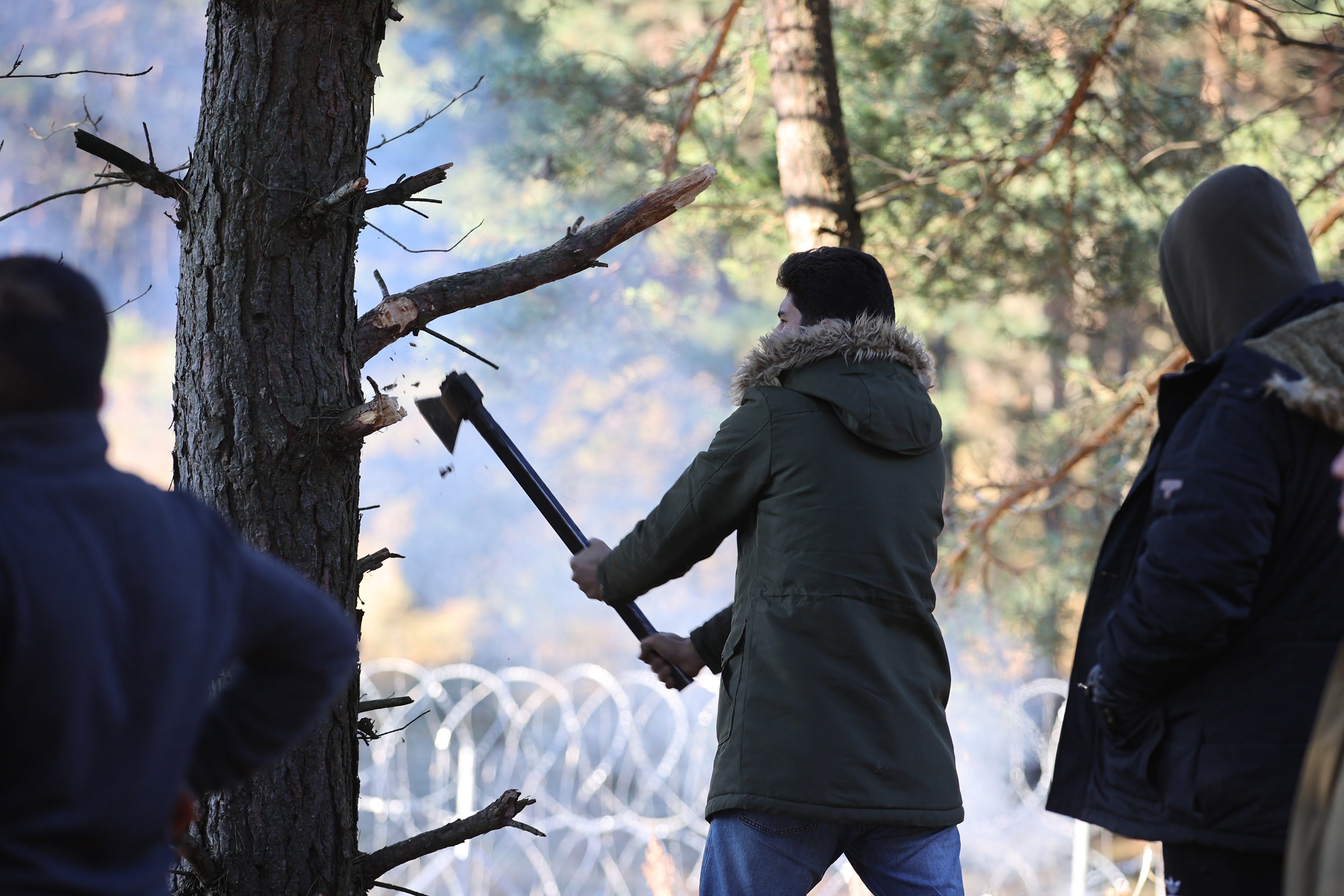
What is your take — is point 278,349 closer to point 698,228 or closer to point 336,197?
point 336,197

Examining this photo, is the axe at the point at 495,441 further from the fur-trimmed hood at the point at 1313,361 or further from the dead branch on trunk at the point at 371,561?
the fur-trimmed hood at the point at 1313,361

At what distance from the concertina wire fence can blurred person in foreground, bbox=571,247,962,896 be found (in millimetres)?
577

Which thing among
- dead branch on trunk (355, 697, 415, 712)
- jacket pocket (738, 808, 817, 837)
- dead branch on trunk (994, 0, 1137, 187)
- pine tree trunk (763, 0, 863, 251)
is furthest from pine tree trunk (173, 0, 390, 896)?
dead branch on trunk (994, 0, 1137, 187)

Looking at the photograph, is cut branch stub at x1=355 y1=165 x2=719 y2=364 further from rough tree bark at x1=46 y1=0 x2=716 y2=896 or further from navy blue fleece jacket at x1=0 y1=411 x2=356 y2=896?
navy blue fleece jacket at x1=0 y1=411 x2=356 y2=896

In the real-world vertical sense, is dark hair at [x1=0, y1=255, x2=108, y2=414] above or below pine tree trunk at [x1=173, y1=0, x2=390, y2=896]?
below

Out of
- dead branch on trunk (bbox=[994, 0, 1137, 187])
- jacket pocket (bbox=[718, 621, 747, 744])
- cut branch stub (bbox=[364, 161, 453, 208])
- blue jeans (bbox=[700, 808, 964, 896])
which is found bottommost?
blue jeans (bbox=[700, 808, 964, 896])

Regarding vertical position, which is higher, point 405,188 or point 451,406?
point 405,188

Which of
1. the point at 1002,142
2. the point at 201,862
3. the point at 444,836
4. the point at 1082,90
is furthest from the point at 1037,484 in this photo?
the point at 201,862

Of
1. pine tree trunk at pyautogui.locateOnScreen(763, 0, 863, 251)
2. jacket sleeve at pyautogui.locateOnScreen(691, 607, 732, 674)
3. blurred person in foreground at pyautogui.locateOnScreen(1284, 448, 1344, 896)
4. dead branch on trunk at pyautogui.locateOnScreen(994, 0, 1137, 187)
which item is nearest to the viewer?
blurred person in foreground at pyautogui.locateOnScreen(1284, 448, 1344, 896)

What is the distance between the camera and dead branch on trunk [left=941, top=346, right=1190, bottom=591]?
6.05 m

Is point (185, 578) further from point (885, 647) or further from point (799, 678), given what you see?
point (885, 647)

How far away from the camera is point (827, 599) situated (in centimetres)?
217

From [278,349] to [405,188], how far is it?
17.5 inches

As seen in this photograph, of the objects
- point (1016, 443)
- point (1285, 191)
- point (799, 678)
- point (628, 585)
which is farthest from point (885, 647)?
point (1016, 443)
